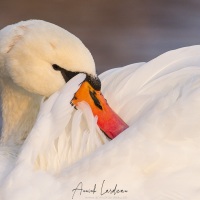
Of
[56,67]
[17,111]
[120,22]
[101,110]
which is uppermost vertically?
[56,67]

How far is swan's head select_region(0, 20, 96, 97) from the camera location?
340 cm

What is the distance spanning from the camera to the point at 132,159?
10.1 ft

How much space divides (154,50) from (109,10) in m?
1.29

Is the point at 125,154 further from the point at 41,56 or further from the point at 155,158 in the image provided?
the point at 41,56

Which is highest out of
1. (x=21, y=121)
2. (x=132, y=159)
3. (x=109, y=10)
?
(x=132, y=159)

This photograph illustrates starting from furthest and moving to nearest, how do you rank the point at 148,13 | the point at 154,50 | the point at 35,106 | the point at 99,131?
the point at 148,13 → the point at 154,50 → the point at 35,106 → the point at 99,131

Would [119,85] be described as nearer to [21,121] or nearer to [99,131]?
[99,131]

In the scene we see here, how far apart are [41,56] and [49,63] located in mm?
40

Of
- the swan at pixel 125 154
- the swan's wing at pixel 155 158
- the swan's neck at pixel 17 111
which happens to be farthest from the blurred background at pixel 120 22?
the swan's wing at pixel 155 158

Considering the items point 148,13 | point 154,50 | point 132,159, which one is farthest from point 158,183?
point 148,13

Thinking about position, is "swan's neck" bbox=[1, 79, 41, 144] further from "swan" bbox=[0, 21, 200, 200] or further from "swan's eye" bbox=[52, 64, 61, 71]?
"swan" bbox=[0, 21, 200, 200]

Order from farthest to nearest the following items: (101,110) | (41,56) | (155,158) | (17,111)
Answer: (17,111)
(41,56)
(101,110)
(155,158)

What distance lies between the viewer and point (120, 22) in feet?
23.3

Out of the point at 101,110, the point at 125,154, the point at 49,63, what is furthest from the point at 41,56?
the point at 125,154
